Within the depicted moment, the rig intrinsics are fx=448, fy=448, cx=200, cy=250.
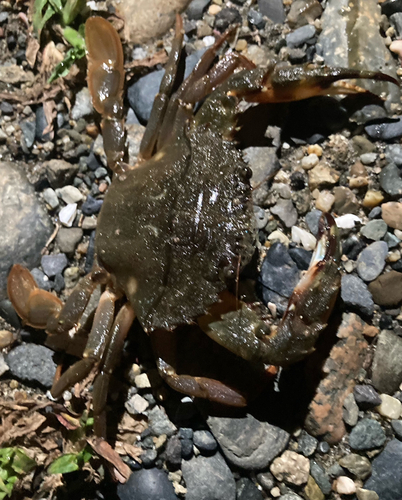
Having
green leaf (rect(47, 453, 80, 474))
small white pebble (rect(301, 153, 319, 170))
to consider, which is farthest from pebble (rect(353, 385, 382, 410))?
green leaf (rect(47, 453, 80, 474))

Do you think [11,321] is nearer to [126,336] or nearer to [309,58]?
[126,336]

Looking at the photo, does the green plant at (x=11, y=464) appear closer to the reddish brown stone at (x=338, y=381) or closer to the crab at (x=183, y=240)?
the crab at (x=183, y=240)

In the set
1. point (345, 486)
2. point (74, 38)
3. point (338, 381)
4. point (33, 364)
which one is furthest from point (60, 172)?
point (345, 486)

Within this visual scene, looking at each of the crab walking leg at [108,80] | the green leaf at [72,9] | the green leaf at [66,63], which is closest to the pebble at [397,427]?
the crab walking leg at [108,80]

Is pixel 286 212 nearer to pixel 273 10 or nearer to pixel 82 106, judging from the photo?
pixel 273 10

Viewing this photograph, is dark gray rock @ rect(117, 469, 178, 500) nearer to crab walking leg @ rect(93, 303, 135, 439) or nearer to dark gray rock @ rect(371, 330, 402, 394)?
crab walking leg @ rect(93, 303, 135, 439)

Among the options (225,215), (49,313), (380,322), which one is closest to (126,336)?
(49,313)
